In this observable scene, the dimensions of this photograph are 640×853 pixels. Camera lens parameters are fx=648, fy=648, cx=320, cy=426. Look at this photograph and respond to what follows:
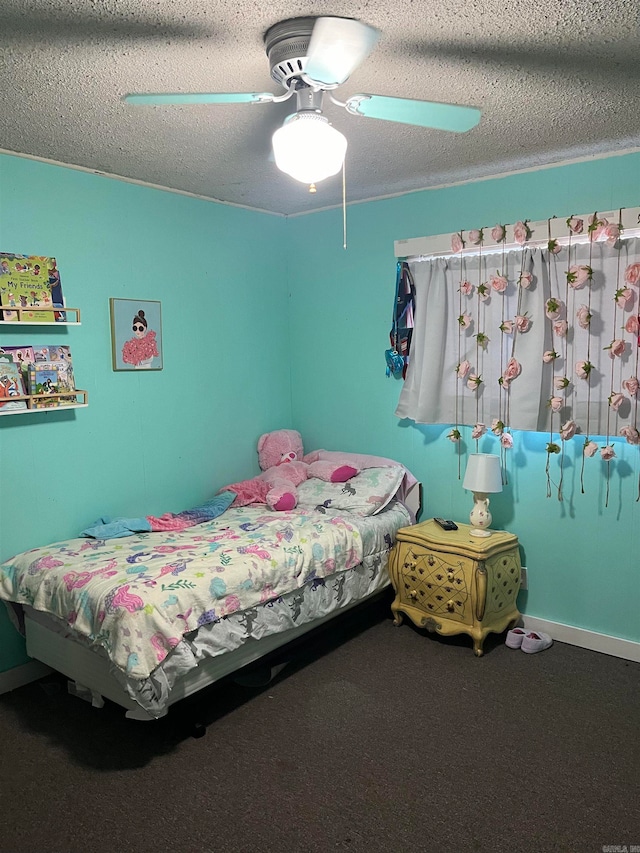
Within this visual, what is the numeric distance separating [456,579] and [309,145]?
2.16 metres

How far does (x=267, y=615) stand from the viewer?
2.84 meters

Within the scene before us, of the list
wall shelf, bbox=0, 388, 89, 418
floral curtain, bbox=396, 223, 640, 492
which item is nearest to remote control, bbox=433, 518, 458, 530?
floral curtain, bbox=396, 223, 640, 492

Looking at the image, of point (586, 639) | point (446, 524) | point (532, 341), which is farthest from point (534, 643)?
point (532, 341)

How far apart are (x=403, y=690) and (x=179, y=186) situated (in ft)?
9.24

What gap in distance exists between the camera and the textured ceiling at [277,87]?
1.75m

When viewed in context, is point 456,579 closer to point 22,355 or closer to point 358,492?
point 358,492

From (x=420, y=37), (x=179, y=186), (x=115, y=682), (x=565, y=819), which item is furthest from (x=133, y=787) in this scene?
(x=179, y=186)

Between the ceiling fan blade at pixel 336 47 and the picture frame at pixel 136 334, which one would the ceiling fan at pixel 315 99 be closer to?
the ceiling fan blade at pixel 336 47

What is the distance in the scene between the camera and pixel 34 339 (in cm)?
301

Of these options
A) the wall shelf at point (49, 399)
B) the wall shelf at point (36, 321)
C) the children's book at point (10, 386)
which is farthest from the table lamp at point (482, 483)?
the children's book at point (10, 386)

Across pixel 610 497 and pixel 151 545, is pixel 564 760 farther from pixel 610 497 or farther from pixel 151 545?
pixel 151 545

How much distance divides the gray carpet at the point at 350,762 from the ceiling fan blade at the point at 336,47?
230 cm

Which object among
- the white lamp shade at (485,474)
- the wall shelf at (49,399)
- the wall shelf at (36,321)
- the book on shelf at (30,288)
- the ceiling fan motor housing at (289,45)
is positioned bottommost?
the white lamp shade at (485,474)

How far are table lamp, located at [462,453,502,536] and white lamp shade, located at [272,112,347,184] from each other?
5.85 feet
